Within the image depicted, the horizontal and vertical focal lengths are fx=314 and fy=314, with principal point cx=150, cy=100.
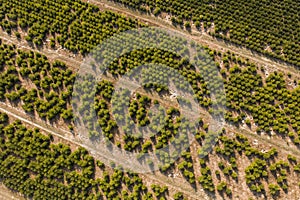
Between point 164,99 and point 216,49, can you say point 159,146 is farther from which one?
point 216,49

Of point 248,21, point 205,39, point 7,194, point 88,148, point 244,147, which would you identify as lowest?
point 7,194

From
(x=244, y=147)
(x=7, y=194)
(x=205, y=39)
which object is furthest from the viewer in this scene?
(x=205, y=39)

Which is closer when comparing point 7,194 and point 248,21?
point 7,194

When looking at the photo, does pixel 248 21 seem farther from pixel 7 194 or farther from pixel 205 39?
pixel 7 194

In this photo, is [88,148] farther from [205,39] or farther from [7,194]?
[205,39]

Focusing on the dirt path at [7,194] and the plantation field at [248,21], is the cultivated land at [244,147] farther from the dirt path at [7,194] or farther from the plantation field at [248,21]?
the plantation field at [248,21]

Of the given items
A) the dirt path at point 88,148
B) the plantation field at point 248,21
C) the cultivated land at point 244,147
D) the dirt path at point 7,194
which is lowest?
the dirt path at point 7,194

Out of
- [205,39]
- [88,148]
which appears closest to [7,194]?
[88,148]

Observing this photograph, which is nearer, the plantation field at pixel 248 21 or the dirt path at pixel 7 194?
the dirt path at pixel 7 194

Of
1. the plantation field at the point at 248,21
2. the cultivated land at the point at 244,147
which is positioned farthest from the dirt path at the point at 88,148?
the plantation field at the point at 248,21

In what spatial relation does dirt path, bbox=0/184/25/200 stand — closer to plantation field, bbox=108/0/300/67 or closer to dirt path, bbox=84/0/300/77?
dirt path, bbox=84/0/300/77

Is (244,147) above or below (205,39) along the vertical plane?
below

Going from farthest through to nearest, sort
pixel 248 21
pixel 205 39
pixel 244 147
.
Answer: pixel 205 39, pixel 248 21, pixel 244 147
